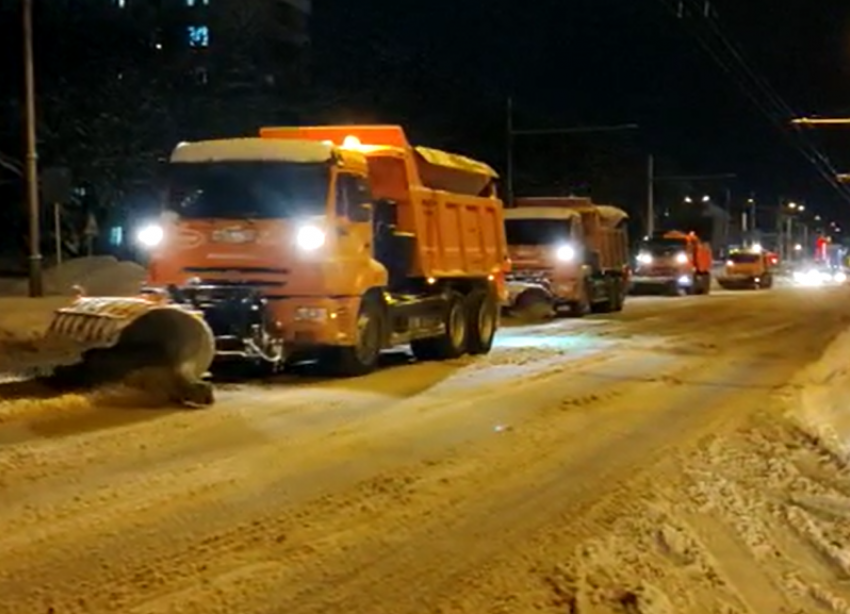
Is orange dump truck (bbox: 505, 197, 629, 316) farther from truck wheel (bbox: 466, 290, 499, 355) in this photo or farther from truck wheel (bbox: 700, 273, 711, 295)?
truck wheel (bbox: 700, 273, 711, 295)

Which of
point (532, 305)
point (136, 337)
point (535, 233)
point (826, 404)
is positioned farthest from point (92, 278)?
point (826, 404)

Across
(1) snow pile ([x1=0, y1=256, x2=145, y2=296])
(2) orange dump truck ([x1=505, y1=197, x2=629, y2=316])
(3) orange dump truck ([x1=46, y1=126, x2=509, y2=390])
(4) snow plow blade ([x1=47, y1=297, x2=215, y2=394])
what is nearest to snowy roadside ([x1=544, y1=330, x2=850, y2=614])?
(4) snow plow blade ([x1=47, y1=297, x2=215, y2=394])

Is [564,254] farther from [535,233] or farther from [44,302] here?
[44,302]

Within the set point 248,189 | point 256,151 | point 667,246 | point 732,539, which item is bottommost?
point 732,539

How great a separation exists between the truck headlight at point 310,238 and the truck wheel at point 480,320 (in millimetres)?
5470

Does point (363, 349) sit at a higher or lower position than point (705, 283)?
higher

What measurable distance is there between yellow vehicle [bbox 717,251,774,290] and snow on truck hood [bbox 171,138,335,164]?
5212cm

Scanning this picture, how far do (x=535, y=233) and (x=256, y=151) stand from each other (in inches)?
704

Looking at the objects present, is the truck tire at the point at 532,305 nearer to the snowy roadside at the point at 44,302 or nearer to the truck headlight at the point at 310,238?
the snowy roadside at the point at 44,302

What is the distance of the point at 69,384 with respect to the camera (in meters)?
15.2

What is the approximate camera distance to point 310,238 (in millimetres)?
17688

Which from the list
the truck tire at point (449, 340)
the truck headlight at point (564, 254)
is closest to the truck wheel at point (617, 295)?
the truck headlight at point (564, 254)

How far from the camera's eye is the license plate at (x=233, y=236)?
1781 centimetres

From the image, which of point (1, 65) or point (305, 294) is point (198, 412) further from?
point (1, 65)
